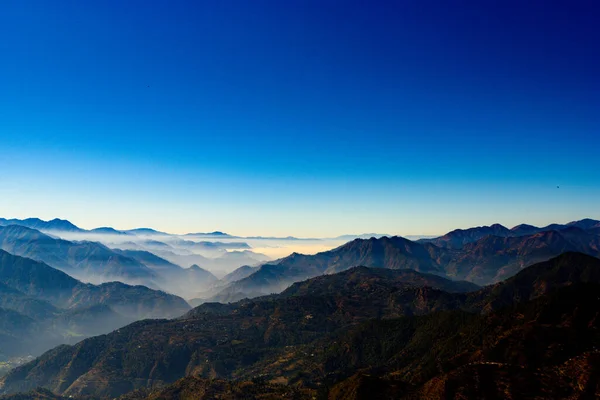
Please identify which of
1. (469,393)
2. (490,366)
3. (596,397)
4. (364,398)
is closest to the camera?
(596,397)

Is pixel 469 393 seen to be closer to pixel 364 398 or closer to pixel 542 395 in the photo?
pixel 542 395

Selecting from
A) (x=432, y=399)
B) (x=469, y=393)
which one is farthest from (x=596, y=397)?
(x=432, y=399)

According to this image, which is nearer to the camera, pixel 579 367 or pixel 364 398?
pixel 579 367

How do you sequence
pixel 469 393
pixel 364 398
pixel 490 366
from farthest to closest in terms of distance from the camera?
pixel 364 398 → pixel 490 366 → pixel 469 393

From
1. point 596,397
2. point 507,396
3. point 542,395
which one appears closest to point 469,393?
point 507,396

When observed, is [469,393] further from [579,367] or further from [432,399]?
[579,367]

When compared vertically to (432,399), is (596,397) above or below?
above

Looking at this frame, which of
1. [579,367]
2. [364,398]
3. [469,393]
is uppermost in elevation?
[579,367]

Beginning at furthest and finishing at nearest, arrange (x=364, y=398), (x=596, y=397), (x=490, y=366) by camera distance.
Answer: (x=364, y=398) → (x=490, y=366) → (x=596, y=397)

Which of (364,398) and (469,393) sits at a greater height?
(469,393)
